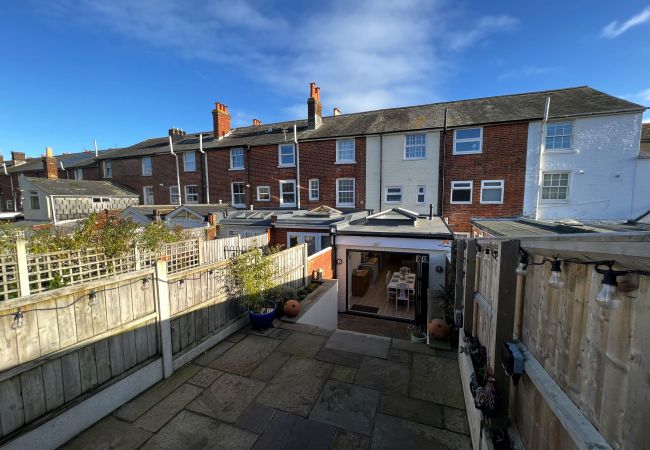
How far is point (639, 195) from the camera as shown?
13641 millimetres

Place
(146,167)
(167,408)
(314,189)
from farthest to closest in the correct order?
(146,167) < (314,189) < (167,408)

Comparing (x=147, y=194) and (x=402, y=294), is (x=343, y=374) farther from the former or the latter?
(x=147, y=194)

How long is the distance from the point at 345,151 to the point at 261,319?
14.8 metres

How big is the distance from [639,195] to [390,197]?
38.7ft

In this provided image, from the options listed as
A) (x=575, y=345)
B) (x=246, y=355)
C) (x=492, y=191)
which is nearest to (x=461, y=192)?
(x=492, y=191)

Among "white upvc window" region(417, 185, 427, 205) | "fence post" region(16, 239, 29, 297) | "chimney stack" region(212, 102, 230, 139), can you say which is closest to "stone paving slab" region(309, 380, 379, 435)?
"fence post" region(16, 239, 29, 297)

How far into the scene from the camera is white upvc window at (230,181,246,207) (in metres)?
21.9

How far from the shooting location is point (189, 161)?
23219 mm

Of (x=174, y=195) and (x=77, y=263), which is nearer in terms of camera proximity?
(x=77, y=263)

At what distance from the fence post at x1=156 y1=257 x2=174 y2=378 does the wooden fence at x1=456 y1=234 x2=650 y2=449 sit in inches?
179

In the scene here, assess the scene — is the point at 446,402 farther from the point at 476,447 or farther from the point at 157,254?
the point at 157,254

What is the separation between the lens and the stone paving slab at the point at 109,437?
3.40 metres

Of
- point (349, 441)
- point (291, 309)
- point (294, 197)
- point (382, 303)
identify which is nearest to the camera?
point (349, 441)

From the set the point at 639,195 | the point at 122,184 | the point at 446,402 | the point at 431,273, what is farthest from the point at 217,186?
the point at 639,195
